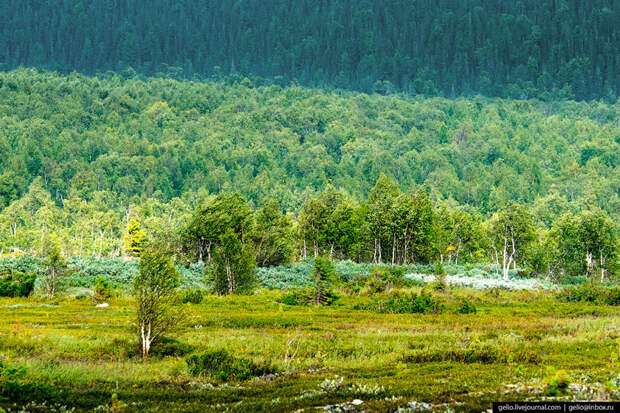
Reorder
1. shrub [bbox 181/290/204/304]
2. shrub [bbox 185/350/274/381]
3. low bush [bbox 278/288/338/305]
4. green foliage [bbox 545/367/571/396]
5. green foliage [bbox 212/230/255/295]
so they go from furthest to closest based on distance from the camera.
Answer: green foliage [bbox 212/230/255/295] < low bush [bbox 278/288/338/305] < shrub [bbox 181/290/204/304] < shrub [bbox 185/350/274/381] < green foliage [bbox 545/367/571/396]

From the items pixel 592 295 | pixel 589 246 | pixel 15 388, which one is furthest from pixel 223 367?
pixel 589 246

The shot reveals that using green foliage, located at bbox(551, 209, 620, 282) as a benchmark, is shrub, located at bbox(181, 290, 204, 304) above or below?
below

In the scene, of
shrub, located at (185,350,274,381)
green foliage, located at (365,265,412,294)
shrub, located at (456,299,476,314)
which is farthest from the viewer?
green foliage, located at (365,265,412,294)

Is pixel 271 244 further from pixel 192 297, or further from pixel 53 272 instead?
pixel 53 272

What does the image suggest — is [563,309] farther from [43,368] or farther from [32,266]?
[32,266]

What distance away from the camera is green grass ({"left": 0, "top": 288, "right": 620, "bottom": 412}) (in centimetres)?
1983

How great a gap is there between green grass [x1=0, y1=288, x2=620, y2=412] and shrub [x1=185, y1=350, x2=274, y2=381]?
59cm

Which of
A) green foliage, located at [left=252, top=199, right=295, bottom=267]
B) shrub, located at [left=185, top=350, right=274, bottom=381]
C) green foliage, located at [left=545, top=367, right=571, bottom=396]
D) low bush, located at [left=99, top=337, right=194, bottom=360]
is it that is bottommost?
low bush, located at [left=99, top=337, right=194, bottom=360]

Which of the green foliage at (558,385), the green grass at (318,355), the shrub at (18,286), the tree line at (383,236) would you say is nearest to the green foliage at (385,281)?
the tree line at (383,236)

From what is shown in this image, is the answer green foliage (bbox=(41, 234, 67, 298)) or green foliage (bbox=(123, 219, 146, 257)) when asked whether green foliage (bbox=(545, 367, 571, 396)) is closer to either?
green foliage (bbox=(41, 234, 67, 298))

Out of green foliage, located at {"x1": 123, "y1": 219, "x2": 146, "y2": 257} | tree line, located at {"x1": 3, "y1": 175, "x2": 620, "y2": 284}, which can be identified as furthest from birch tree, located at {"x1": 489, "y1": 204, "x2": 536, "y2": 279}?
green foliage, located at {"x1": 123, "y1": 219, "x2": 146, "y2": 257}

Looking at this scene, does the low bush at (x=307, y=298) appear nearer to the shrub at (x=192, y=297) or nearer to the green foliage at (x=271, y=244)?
the shrub at (x=192, y=297)

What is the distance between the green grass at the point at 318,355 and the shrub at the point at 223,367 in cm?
59

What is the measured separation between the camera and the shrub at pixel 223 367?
25625mm
